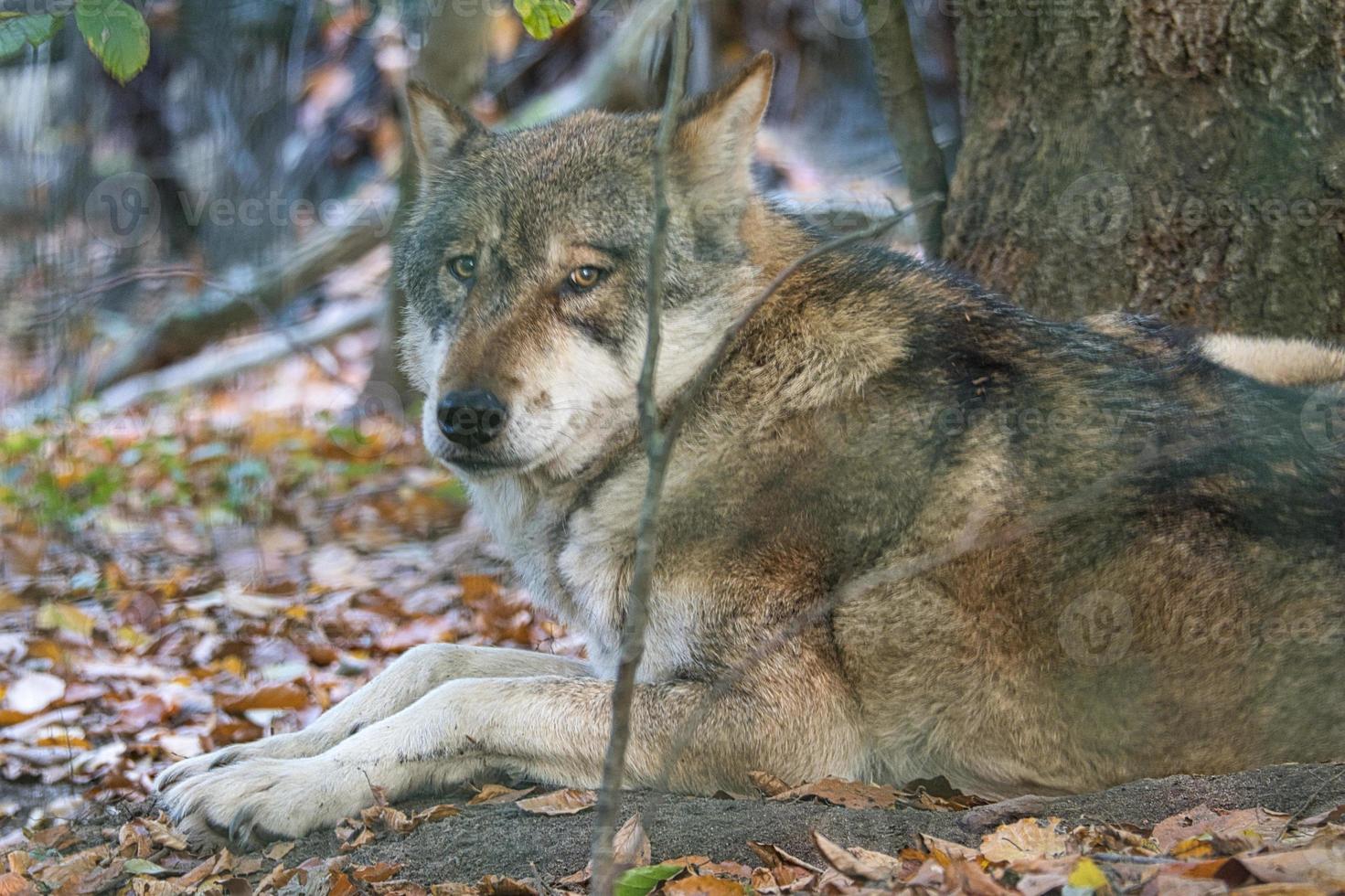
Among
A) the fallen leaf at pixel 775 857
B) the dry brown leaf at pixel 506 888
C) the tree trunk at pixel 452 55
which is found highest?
the tree trunk at pixel 452 55

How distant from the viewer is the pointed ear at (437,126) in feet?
14.4

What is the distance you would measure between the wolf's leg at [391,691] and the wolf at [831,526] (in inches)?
0.5

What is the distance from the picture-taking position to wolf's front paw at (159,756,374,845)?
3.45 m

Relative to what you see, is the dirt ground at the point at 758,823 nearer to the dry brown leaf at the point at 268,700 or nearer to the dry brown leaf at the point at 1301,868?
the dry brown leaf at the point at 1301,868

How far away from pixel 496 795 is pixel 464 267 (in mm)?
1578

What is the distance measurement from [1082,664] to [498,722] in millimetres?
1575

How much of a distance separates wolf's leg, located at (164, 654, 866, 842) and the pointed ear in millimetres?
1874

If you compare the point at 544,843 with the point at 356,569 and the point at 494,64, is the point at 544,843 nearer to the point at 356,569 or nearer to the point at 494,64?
the point at 356,569

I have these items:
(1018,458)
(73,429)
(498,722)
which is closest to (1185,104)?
(1018,458)

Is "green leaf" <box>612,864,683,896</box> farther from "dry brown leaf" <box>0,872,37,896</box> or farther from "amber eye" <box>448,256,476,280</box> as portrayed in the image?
"amber eye" <box>448,256,476,280</box>

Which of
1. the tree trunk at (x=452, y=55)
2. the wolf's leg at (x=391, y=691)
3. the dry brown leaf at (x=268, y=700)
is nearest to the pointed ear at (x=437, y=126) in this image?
the wolf's leg at (x=391, y=691)

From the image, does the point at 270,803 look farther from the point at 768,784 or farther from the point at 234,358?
the point at 234,358

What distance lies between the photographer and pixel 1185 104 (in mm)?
4688

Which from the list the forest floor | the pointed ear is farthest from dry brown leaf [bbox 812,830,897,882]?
the pointed ear
